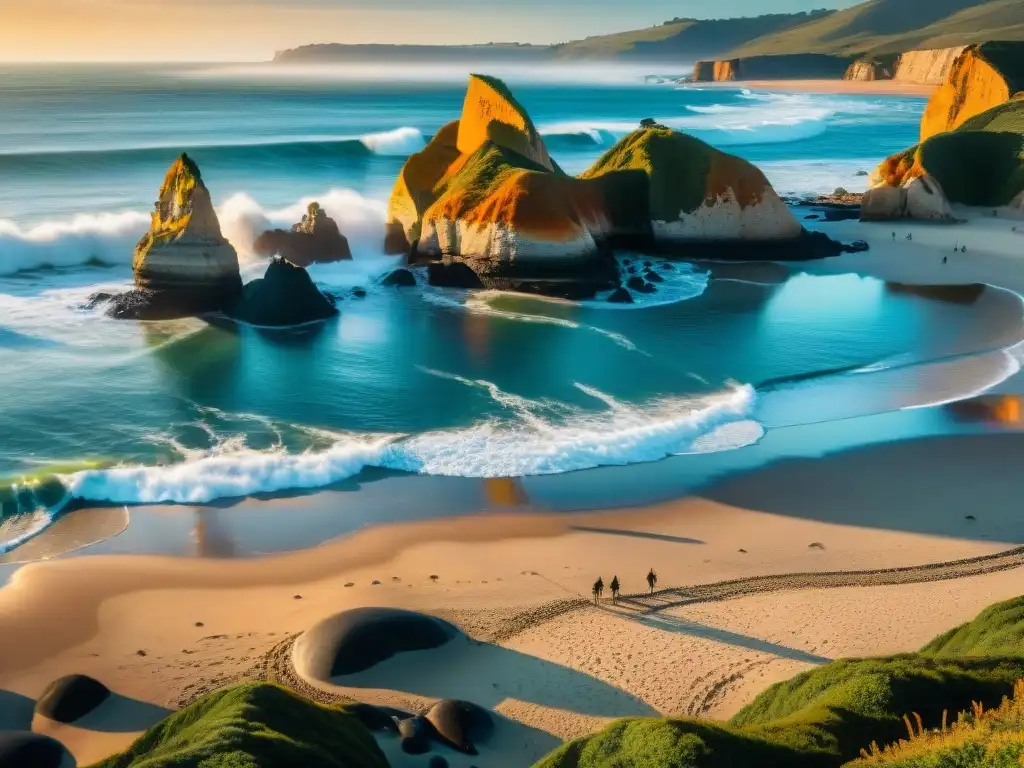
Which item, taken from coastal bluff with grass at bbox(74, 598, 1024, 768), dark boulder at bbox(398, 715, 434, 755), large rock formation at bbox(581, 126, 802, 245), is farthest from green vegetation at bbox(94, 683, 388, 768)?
large rock formation at bbox(581, 126, 802, 245)

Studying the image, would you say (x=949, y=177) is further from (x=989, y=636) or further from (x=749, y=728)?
(x=749, y=728)

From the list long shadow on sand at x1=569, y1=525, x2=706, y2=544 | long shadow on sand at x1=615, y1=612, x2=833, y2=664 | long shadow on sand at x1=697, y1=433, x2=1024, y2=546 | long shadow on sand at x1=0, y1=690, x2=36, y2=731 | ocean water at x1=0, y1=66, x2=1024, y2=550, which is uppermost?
ocean water at x1=0, y1=66, x2=1024, y2=550

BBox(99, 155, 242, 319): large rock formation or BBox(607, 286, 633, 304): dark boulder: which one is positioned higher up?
BBox(99, 155, 242, 319): large rock formation

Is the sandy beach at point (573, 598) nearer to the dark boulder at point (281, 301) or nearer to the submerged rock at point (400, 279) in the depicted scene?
the dark boulder at point (281, 301)

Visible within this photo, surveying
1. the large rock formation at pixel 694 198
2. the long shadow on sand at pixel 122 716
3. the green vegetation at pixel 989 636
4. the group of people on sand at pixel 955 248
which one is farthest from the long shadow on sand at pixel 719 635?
the group of people on sand at pixel 955 248

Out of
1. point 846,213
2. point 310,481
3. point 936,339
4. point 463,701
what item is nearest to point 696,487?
point 310,481

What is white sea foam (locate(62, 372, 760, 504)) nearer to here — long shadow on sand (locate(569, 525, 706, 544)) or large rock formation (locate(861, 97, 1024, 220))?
long shadow on sand (locate(569, 525, 706, 544))

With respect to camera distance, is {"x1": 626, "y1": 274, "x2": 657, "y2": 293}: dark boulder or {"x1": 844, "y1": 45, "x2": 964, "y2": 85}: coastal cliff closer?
{"x1": 626, "y1": 274, "x2": 657, "y2": 293}: dark boulder

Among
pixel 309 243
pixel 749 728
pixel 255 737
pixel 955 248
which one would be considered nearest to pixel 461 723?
pixel 255 737
